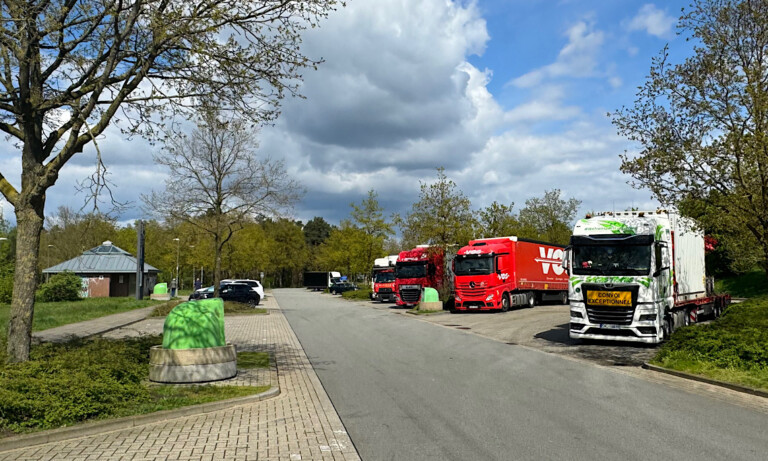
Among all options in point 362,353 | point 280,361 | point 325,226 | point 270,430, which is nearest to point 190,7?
point 270,430

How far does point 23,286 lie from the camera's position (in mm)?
8367

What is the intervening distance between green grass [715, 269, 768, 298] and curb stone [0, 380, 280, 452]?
1837 inches

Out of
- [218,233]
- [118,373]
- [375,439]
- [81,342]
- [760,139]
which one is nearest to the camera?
[375,439]

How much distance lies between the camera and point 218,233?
2870 centimetres

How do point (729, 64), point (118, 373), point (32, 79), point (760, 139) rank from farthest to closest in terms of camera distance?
point (729, 64)
point (760, 139)
point (32, 79)
point (118, 373)

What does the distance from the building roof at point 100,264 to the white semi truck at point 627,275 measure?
4559 cm

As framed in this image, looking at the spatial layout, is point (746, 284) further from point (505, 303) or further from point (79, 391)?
point (79, 391)

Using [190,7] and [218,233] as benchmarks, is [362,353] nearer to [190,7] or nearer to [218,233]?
[190,7]

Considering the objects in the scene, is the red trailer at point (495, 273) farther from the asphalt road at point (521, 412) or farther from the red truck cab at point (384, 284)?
the asphalt road at point (521, 412)

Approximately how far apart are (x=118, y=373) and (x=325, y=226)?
120183mm

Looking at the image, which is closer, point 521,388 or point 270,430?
point 270,430

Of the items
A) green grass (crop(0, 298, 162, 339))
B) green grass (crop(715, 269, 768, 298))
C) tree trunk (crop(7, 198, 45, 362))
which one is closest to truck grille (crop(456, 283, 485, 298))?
green grass (crop(0, 298, 162, 339))

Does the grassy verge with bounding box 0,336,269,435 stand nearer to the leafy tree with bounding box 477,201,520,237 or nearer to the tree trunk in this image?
the tree trunk

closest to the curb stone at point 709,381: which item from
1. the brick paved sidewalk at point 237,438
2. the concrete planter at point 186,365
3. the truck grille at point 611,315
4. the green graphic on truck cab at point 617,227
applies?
the truck grille at point 611,315
